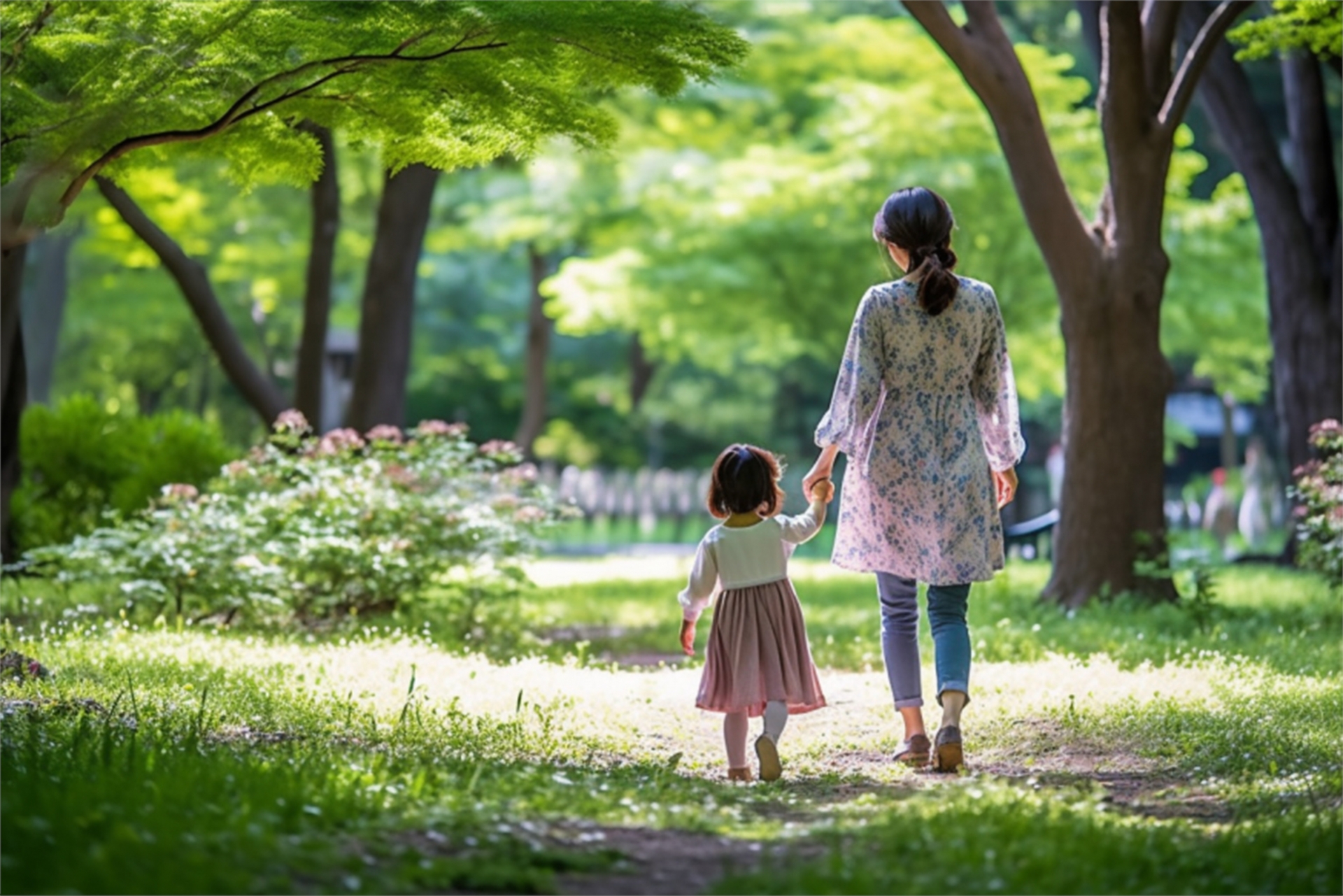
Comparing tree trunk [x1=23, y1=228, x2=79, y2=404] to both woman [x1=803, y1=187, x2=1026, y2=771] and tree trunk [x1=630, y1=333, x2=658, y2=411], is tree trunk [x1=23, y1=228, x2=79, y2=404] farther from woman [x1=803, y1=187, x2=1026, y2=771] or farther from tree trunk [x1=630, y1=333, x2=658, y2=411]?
woman [x1=803, y1=187, x2=1026, y2=771]

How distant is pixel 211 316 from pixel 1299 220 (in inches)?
415

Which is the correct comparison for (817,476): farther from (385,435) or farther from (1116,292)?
(1116,292)

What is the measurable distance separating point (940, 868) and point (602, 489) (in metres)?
30.9

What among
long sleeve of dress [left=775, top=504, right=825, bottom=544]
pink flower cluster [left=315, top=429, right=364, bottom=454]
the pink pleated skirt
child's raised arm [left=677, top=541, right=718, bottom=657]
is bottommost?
the pink pleated skirt

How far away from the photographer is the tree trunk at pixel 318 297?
57.2 feet

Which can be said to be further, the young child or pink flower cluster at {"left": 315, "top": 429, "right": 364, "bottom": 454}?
pink flower cluster at {"left": 315, "top": 429, "right": 364, "bottom": 454}

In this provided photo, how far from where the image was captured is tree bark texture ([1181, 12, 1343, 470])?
18.6 meters

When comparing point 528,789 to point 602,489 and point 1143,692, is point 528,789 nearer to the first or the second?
point 1143,692

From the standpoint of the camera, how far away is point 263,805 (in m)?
4.86

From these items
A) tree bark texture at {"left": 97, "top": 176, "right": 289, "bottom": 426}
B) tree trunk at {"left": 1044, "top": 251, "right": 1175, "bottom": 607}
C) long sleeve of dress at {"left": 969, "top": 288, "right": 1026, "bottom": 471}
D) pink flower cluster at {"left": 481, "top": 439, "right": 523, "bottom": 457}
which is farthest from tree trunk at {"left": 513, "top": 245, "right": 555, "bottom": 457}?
Result: long sleeve of dress at {"left": 969, "top": 288, "right": 1026, "bottom": 471}

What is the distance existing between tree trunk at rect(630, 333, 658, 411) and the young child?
34.8 metres

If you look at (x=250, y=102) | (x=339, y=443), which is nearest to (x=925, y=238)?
(x=250, y=102)

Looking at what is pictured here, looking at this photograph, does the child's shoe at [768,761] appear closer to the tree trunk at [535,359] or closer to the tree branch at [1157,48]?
the tree branch at [1157,48]

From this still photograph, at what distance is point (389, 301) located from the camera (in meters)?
17.1
